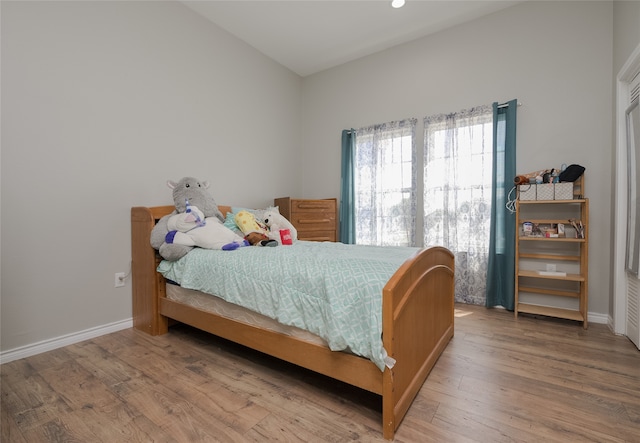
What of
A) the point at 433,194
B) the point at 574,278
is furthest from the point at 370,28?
the point at 574,278

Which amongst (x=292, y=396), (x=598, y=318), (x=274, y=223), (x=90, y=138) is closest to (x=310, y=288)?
(x=292, y=396)

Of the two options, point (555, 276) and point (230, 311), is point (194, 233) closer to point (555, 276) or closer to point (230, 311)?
point (230, 311)

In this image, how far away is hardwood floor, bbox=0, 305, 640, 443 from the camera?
3.85ft

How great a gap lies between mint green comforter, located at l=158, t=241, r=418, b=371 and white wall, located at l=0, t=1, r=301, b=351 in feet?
2.84

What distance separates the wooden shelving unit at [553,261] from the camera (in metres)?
2.32

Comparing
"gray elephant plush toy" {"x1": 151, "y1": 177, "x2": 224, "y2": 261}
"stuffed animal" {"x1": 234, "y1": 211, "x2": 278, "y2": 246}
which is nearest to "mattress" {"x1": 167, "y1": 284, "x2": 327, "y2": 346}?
"gray elephant plush toy" {"x1": 151, "y1": 177, "x2": 224, "y2": 261}

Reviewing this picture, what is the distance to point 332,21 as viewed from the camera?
2.91 m

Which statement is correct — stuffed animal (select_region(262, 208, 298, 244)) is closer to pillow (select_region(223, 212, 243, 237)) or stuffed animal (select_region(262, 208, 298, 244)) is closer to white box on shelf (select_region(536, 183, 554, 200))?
pillow (select_region(223, 212, 243, 237))

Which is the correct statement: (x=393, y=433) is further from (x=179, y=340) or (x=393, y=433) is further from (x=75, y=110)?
(x=75, y=110)

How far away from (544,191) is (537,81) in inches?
41.4

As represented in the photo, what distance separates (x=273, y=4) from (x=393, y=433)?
10.9 ft

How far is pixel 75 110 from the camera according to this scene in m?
2.02

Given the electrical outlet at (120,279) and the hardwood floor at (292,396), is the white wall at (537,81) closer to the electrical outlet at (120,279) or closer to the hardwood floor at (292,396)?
the hardwood floor at (292,396)

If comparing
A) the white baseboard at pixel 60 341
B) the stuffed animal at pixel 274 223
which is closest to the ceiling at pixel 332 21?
the stuffed animal at pixel 274 223
